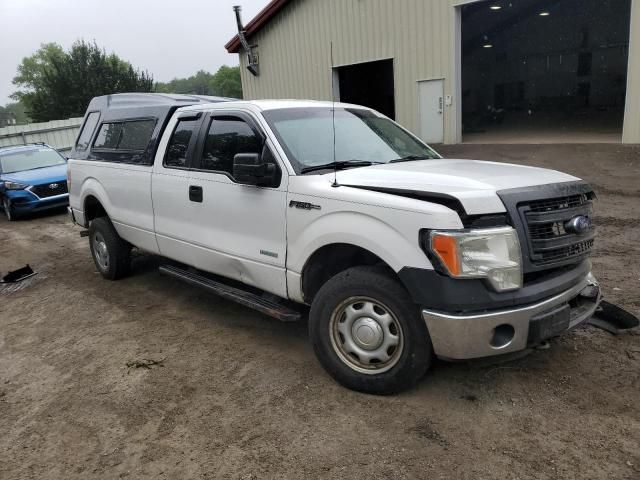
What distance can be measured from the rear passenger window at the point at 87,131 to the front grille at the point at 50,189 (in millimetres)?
5955

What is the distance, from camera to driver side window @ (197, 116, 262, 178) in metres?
4.31

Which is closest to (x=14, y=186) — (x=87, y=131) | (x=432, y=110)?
(x=87, y=131)

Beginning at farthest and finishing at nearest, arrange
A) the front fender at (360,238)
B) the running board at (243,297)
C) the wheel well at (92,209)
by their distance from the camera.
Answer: the wheel well at (92,209), the running board at (243,297), the front fender at (360,238)

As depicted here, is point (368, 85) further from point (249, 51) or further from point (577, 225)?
point (577, 225)

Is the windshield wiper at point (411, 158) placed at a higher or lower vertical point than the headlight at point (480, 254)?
higher

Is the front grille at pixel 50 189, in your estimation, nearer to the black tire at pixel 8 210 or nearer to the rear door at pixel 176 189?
the black tire at pixel 8 210

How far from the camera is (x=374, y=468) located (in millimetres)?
2799

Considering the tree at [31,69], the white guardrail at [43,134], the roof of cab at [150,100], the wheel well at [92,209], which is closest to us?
the roof of cab at [150,100]

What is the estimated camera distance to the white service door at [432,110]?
1580cm

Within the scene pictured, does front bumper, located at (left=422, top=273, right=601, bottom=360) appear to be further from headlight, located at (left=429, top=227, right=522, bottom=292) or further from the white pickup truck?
headlight, located at (left=429, top=227, right=522, bottom=292)

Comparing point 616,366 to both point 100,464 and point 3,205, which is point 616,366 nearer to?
point 100,464

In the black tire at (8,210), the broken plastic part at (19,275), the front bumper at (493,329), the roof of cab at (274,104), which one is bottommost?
the broken plastic part at (19,275)

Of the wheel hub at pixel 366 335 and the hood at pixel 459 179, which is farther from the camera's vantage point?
the wheel hub at pixel 366 335

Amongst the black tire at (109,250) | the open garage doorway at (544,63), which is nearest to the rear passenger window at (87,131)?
the black tire at (109,250)
